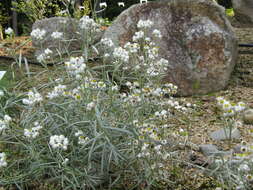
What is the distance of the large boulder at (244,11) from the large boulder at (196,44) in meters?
2.47

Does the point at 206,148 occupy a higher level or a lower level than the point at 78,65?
lower

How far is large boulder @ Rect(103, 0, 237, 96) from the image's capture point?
377cm

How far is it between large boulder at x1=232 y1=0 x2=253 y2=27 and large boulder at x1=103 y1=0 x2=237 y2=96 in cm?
247

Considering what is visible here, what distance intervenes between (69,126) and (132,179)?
1.67ft

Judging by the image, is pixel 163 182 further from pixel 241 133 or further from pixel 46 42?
pixel 46 42

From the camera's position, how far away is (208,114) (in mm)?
3393

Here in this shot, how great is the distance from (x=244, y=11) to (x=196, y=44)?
2.82 meters

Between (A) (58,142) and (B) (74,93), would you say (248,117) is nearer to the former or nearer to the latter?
(B) (74,93)

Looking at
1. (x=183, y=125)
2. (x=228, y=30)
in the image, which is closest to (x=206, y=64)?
(x=228, y=30)

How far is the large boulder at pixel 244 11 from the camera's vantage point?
20.0 ft

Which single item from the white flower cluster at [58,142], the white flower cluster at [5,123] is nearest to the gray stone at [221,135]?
the white flower cluster at [58,142]

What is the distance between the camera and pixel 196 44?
3773 millimetres

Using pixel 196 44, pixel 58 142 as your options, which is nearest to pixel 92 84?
pixel 58 142

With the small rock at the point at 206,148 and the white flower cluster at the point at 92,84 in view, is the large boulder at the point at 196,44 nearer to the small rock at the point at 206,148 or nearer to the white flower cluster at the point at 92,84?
the small rock at the point at 206,148
